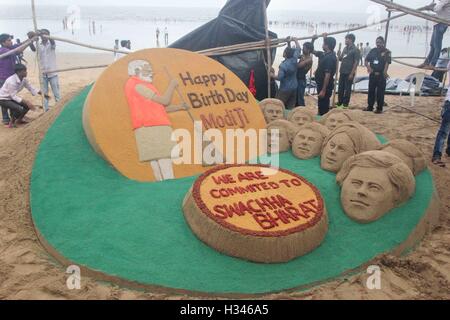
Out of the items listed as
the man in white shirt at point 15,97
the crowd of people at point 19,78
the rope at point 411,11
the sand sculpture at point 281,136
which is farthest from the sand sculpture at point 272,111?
the man in white shirt at point 15,97

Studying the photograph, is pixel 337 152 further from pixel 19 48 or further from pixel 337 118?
pixel 19 48

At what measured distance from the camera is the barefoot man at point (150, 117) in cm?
395

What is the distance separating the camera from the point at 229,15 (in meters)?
7.37

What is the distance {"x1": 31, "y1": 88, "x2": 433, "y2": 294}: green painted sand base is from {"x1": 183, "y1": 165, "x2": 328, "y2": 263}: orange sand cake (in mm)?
93

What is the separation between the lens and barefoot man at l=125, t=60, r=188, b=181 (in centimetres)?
395

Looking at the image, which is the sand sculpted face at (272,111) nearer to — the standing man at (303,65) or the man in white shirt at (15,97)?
the standing man at (303,65)

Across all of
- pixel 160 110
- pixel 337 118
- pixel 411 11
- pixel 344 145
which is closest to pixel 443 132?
pixel 337 118

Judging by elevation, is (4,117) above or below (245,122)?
below

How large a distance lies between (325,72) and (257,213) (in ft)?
15.5

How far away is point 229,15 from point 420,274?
5898 millimetres

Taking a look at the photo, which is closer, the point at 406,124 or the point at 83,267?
the point at 83,267

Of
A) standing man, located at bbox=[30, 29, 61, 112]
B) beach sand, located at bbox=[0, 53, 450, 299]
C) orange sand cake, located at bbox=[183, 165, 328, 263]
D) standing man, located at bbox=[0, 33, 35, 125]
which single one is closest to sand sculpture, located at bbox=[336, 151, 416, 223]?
orange sand cake, located at bbox=[183, 165, 328, 263]
